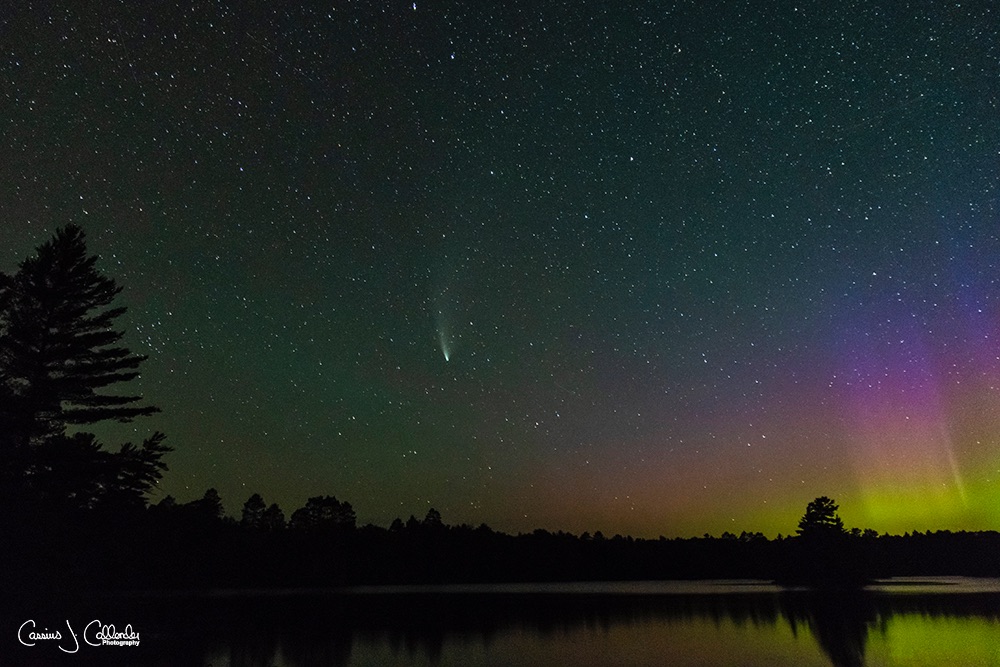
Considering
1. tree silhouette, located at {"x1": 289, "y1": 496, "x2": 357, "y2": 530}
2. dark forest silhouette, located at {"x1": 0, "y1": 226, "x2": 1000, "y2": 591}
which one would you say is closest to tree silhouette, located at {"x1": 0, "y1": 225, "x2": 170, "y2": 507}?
dark forest silhouette, located at {"x1": 0, "y1": 226, "x2": 1000, "y2": 591}

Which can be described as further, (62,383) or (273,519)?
(273,519)

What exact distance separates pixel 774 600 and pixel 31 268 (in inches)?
1649

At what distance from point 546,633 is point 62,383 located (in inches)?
704

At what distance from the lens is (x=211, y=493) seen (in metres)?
78.4

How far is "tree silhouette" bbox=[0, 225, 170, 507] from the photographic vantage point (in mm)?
17750

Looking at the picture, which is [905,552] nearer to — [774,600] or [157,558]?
[774,600]

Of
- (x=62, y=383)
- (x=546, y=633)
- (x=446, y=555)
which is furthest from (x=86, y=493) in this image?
(x=446, y=555)

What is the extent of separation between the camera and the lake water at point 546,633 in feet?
63.2
